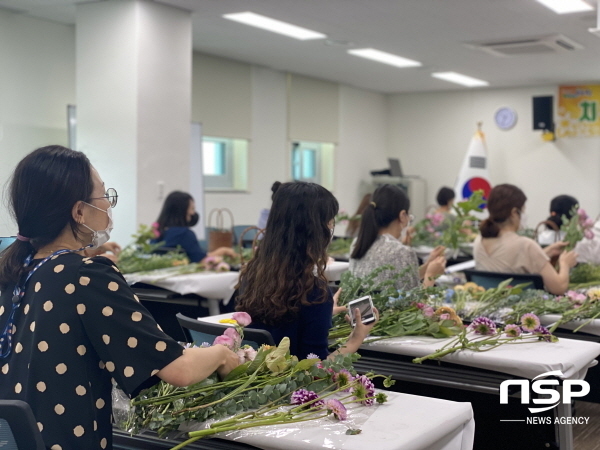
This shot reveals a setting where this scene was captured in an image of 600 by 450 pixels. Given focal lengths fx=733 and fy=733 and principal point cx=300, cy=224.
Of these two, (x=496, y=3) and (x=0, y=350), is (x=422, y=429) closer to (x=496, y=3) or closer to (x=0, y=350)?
(x=0, y=350)

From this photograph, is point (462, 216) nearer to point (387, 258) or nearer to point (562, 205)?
point (387, 258)

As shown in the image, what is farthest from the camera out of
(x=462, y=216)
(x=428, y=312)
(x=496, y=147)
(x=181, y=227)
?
(x=496, y=147)

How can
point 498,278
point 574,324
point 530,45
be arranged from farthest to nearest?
point 530,45 → point 498,278 → point 574,324

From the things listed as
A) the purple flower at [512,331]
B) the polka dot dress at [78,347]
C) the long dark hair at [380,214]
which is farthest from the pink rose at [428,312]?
the polka dot dress at [78,347]

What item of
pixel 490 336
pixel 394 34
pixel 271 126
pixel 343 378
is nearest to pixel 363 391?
pixel 343 378

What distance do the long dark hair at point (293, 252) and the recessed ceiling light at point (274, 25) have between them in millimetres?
4675

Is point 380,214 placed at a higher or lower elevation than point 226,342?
higher

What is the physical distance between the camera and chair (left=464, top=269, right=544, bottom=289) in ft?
12.1

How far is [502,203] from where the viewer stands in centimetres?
392

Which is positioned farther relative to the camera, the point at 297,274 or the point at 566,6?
the point at 566,6

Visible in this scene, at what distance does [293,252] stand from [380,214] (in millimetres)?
1372

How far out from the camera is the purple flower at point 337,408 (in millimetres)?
1608

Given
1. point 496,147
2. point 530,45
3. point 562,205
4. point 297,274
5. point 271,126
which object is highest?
point 530,45

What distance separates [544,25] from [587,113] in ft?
13.6
